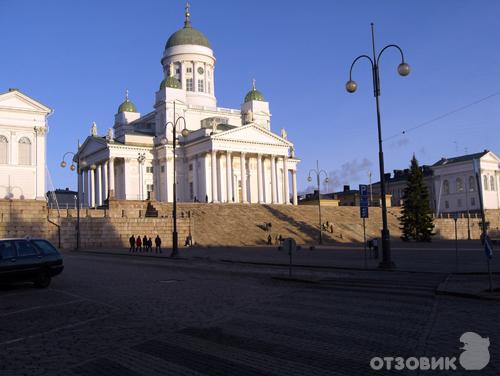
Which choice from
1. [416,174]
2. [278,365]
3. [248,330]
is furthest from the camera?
[416,174]

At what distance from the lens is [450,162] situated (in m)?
114

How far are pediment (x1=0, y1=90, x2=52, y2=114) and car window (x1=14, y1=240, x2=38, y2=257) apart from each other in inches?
1733

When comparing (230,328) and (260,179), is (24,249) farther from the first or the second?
(260,179)

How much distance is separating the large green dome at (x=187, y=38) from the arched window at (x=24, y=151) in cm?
4674

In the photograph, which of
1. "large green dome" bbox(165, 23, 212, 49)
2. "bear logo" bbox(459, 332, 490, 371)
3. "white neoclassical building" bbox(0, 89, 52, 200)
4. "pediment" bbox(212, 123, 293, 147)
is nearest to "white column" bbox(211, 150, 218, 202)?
"pediment" bbox(212, 123, 293, 147)

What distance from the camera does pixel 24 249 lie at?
15.2 m

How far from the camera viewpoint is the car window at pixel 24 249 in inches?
592

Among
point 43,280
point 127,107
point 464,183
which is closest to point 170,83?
point 127,107

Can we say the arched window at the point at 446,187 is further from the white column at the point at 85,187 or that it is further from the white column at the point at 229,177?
the white column at the point at 85,187

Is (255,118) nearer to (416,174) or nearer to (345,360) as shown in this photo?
(416,174)

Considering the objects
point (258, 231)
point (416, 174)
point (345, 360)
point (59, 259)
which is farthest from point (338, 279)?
point (416, 174)

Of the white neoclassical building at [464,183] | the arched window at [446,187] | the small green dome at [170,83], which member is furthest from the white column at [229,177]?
the arched window at [446,187]

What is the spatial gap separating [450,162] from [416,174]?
56.5 meters

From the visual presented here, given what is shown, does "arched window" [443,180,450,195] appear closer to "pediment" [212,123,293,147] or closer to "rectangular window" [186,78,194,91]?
"pediment" [212,123,293,147]
